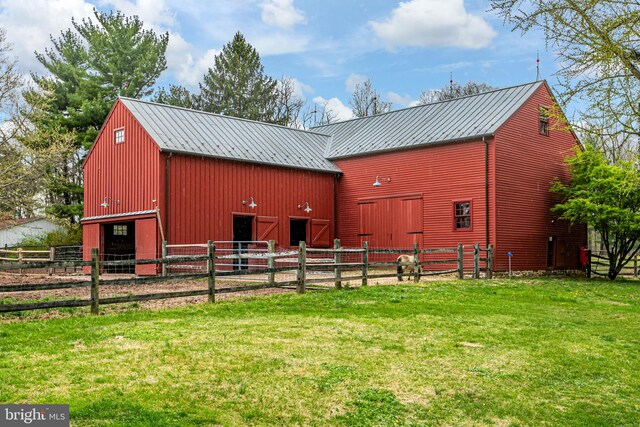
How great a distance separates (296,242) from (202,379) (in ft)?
65.5

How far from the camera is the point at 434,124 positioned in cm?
2594

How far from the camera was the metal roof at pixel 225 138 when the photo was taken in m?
23.2

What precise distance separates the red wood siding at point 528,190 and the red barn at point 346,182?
52mm

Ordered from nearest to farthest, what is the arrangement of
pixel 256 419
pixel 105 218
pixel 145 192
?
pixel 256 419 → pixel 145 192 → pixel 105 218

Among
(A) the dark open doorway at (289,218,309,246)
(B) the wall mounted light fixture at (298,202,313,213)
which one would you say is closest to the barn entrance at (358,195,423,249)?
(B) the wall mounted light fixture at (298,202,313,213)

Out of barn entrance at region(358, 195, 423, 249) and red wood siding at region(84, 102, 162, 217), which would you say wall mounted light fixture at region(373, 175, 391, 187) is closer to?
barn entrance at region(358, 195, 423, 249)

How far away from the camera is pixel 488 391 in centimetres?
648

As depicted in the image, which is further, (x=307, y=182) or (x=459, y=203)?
(x=307, y=182)

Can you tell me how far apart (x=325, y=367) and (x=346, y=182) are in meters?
21.0

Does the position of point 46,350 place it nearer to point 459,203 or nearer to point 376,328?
point 376,328

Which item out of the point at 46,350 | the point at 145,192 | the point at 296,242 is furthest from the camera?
the point at 296,242

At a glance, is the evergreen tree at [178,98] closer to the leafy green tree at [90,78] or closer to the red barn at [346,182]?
the leafy green tree at [90,78]

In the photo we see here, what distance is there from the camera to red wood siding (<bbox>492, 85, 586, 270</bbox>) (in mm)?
23266

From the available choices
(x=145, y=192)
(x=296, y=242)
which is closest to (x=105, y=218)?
(x=145, y=192)
